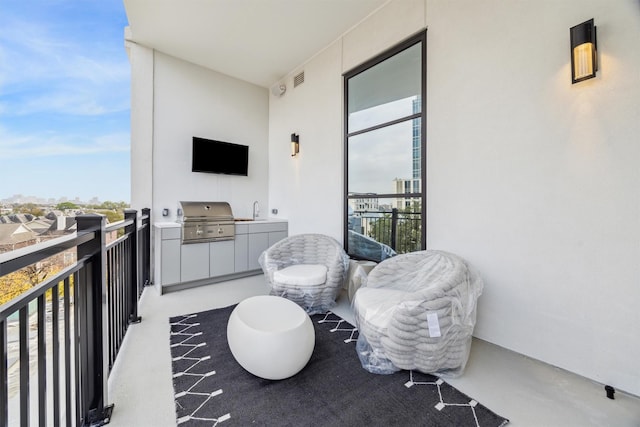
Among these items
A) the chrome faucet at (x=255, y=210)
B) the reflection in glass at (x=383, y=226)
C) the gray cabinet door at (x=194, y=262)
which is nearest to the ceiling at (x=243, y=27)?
the reflection in glass at (x=383, y=226)

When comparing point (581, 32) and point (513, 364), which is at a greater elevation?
point (581, 32)

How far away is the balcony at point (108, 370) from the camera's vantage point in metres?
0.94

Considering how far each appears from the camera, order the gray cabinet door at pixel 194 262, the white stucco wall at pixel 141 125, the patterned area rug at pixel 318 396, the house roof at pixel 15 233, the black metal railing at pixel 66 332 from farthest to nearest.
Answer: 1. the white stucco wall at pixel 141 125
2. the gray cabinet door at pixel 194 262
3. the patterned area rug at pixel 318 396
4. the house roof at pixel 15 233
5. the black metal railing at pixel 66 332

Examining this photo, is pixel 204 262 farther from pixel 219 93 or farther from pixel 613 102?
pixel 613 102

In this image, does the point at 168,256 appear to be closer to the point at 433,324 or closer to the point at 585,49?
the point at 433,324

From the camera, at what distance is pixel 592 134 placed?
5.82 feet

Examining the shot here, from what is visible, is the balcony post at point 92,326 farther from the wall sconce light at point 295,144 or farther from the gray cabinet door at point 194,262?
the wall sconce light at point 295,144

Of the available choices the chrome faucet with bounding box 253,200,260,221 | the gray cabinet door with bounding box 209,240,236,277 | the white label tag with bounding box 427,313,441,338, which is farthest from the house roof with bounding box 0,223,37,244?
the chrome faucet with bounding box 253,200,260,221

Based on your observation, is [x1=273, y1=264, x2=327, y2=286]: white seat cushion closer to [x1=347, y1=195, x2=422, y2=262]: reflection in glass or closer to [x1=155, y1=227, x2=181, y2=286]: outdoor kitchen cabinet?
[x1=347, y1=195, x2=422, y2=262]: reflection in glass

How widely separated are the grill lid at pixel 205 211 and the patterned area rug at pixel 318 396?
207cm

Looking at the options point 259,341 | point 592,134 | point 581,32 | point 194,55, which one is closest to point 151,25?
point 194,55

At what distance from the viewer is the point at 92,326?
1399 millimetres

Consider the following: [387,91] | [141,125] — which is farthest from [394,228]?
[141,125]

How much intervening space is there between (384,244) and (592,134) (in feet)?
6.63
